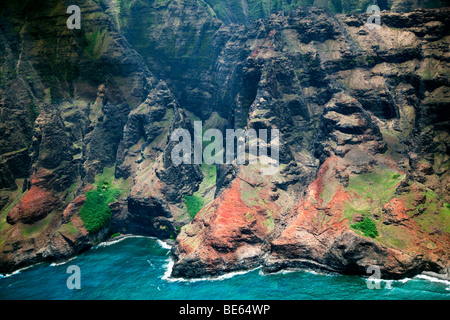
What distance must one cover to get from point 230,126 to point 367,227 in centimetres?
5754

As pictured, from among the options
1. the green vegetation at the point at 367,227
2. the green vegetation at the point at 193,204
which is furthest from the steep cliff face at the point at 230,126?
the green vegetation at the point at 193,204

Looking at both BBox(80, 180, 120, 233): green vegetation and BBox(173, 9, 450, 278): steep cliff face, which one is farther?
BBox(80, 180, 120, 233): green vegetation

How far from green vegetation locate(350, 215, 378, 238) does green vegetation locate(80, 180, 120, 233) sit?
2509 inches

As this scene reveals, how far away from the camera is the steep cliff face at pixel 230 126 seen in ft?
263

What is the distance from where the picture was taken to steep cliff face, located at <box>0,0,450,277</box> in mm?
80188

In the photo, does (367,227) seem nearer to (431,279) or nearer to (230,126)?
(431,279)

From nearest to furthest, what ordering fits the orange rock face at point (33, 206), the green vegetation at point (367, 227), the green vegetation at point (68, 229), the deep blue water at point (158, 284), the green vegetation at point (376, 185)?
the deep blue water at point (158, 284) < the green vegetation at point (367, 227) < the green vegetation at point (376, 185) < the green vegetation at point (68, 229) < the orange rock face at point (33, 206)

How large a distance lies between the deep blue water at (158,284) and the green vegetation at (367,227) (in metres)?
8.63

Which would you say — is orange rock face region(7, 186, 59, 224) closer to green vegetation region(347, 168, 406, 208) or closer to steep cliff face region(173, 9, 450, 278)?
steep cliff face region(173, 9, 450, 278)

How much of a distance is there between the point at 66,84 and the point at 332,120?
266ft

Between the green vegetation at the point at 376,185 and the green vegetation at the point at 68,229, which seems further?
the green vegetation at the point at 68,229

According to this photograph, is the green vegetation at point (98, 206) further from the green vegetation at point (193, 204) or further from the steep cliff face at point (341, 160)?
the steep cliff face at point (341, 160)

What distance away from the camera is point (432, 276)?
6862 centimetres

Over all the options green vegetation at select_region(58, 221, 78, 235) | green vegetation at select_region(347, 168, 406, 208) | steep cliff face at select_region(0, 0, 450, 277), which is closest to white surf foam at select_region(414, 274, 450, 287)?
steep cliff face at select_region(0, 0, 450, 277)
